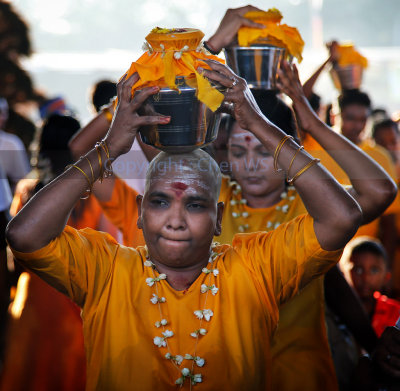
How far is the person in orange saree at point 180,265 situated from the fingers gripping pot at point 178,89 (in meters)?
0.05

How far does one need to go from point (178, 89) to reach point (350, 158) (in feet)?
3.55

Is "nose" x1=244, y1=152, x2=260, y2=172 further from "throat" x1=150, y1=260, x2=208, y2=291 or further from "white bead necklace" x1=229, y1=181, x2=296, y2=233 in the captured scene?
"throat" x1=150, y1=260, x2=208, y2=291

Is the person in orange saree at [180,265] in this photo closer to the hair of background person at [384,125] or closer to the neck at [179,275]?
the neck at [179,275]

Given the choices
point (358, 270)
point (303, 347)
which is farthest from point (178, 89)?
point (358, 270)

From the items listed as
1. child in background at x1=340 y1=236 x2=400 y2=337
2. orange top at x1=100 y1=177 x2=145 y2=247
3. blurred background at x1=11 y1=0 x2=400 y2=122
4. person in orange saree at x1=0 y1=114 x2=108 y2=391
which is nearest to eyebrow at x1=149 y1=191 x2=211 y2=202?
blurred background at x1=11 y1=0 x2=400 y2=122

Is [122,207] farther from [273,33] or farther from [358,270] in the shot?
[358,270]

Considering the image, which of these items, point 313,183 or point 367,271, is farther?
point 367,271

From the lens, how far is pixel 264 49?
2.71 metres

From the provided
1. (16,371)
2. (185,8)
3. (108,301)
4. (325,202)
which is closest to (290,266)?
(325,202)

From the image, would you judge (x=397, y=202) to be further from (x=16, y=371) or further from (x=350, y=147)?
(x=16, y=371)

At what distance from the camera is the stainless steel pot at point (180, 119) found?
2.06m

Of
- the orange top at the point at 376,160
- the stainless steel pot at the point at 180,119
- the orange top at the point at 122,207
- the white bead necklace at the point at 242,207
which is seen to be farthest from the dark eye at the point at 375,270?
the stainless steel pot at the point at 180,119

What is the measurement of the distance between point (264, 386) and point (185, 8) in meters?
1.97

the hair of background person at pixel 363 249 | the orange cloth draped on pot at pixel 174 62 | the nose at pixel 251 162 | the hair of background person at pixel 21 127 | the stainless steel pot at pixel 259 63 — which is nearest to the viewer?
the orange cloth draped on pot at pixel 174 62
